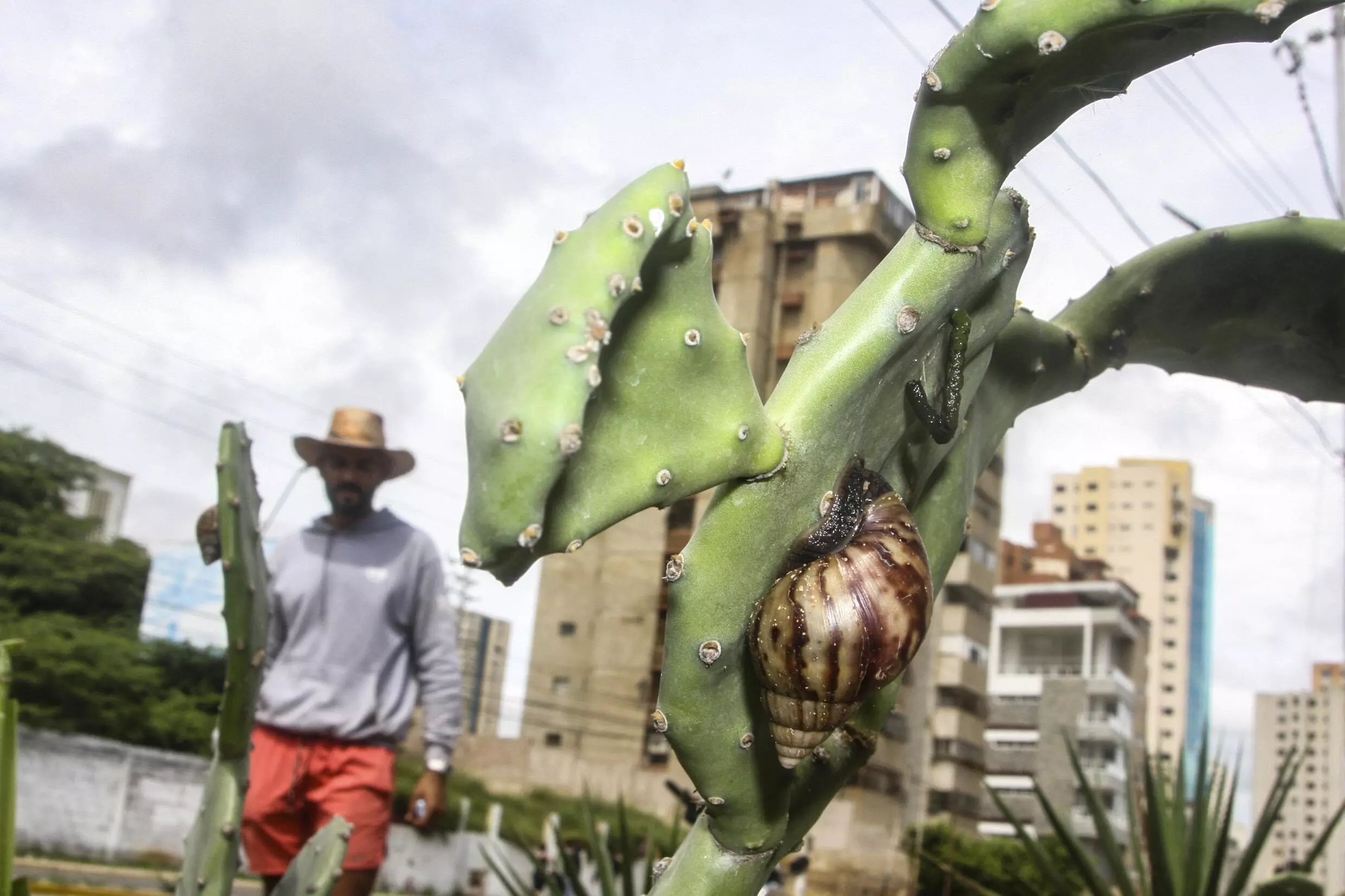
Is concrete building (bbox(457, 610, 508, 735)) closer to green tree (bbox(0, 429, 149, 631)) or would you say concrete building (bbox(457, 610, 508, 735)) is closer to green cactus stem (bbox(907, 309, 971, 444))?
green tree (bbox(0, 429, 149, 631))

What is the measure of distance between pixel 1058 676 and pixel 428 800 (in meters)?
61.8

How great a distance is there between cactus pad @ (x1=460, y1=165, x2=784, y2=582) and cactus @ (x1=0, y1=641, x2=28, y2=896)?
2.50 feet

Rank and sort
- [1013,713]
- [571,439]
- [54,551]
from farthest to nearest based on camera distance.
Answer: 1. [1013,713]
2. [54,551]
3. [571,439]

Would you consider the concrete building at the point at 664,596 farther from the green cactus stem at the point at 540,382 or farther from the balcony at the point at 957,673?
the green cactus stem at the point at 540,382

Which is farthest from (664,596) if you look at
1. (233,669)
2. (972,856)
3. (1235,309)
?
(1235,309)

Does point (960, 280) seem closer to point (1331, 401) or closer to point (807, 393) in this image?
point (807, 393)

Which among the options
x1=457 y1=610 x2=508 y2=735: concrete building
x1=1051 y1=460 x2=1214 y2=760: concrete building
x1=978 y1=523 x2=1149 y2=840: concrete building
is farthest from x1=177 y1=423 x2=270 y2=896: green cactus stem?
x1=1051 y1=460 x2=1214 y2=760: concrete building

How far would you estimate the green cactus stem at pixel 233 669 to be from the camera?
1923 millimetres

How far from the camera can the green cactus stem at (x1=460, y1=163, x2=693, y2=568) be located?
0.99m

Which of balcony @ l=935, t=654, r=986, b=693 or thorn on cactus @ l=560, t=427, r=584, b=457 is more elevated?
balcony @ l=935, t=654, r=986, b=693

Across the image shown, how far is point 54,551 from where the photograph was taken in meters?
26.5

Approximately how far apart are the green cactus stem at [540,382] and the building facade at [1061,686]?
54.1 metres

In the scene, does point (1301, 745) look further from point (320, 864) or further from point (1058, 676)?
point (320, 864)

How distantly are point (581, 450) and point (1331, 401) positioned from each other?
1343 millimetres
